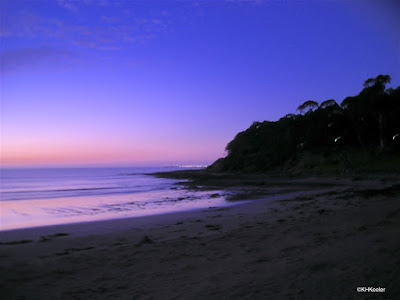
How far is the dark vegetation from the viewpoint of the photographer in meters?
35.2

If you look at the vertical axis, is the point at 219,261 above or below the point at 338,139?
below

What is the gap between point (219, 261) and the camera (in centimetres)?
510

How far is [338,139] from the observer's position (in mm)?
42875

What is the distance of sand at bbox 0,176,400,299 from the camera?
12.3 ft

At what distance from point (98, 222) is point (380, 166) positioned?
107 feet

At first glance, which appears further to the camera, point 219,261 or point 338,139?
point 338,139

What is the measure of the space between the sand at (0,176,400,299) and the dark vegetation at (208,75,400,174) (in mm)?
28310

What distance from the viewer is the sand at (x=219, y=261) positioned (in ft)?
12.3

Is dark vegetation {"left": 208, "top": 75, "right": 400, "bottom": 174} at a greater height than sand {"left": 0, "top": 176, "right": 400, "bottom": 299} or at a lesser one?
greater

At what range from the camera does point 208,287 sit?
12.9ft

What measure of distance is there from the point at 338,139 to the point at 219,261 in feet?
144

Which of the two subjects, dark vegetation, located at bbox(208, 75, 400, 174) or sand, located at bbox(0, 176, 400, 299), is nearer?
sand, located at bbox(0, 176, 400, 299)

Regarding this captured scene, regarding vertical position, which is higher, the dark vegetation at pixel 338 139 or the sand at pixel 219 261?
the dark vegetation at pixel 338 139

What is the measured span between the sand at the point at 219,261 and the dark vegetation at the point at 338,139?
28.3m
